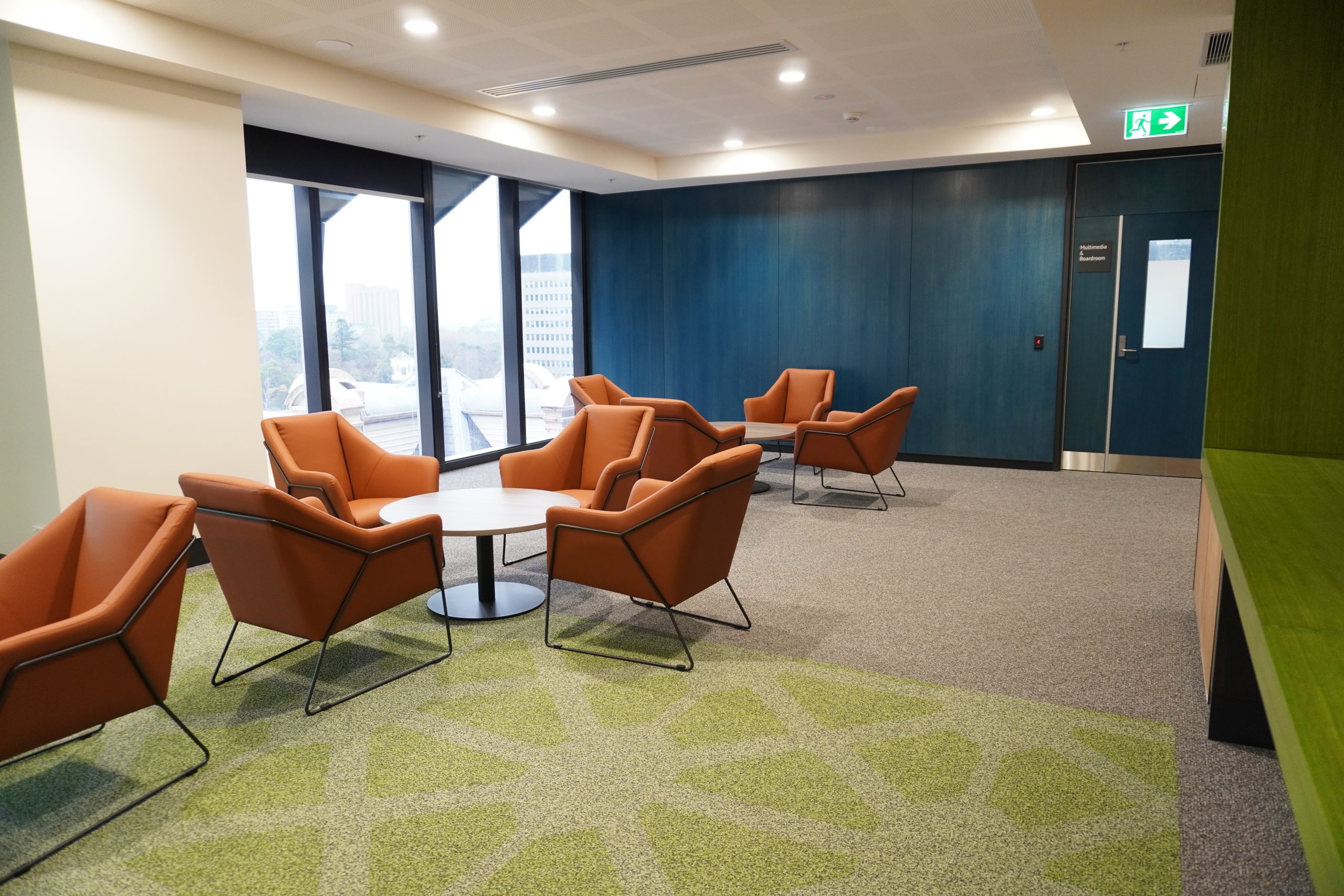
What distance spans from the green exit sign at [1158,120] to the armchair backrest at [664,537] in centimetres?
441

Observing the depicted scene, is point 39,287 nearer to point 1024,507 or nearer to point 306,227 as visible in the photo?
point 306,227

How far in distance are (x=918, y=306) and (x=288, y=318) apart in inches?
227

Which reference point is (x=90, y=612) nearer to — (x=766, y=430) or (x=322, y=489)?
(x=322, y=489)

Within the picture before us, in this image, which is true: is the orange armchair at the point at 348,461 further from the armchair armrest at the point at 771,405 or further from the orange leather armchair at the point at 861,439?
the armchair armrest at the point at 771,405

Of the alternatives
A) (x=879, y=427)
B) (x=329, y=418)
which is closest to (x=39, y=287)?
(x=329, y=418)

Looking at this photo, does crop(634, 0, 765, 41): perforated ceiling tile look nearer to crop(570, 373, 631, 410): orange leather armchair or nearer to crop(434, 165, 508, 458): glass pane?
crop(570, 373, 631, 410): orange leather armchair

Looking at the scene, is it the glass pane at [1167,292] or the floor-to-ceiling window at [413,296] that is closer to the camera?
the floor-to-ceiling window at [413,296]

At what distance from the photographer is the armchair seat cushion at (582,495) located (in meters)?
4.90

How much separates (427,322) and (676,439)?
308cm

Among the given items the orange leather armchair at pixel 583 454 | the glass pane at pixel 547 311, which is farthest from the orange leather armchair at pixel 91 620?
the glass pane at pixel 547 311

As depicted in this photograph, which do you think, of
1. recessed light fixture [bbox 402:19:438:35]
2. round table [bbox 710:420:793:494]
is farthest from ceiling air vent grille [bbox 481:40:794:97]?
round table [bbox 710:420:793:494]

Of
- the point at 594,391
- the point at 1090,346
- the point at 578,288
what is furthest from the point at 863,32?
the point at 578,288

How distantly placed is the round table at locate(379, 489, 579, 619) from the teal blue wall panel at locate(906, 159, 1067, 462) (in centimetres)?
519

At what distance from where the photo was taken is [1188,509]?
266 inches
